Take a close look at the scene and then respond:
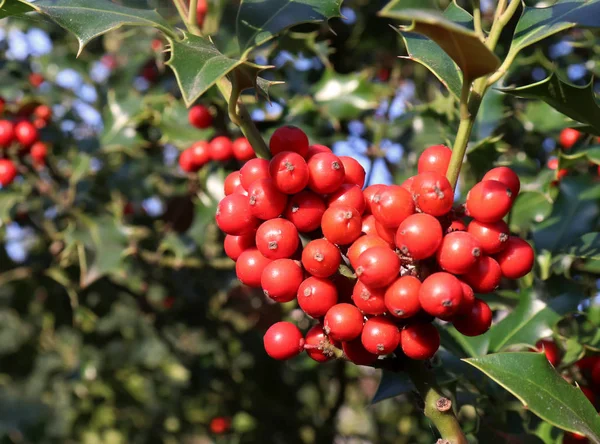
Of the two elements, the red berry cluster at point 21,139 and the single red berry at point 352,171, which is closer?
the single red berry at point 352,171

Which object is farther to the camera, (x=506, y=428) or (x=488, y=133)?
(x=488, y=133)

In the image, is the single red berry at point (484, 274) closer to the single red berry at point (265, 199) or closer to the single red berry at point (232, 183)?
the single red berry at point (265, 199)

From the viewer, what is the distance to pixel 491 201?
92 centimetres

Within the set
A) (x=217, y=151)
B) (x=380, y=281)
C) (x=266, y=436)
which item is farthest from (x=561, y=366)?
(x=266, y=436)

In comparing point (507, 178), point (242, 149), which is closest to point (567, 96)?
point (507, 178)

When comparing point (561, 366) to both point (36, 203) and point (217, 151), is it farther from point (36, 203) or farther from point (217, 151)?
point (36, 203)

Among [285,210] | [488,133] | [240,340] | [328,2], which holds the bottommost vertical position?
[240,340]

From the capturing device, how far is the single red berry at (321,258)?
3.09 feet

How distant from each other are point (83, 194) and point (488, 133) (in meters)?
1.62

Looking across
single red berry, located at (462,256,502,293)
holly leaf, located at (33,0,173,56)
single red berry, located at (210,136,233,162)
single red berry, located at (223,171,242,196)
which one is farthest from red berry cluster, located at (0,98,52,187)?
single red berry, located at (462,256,502,293)

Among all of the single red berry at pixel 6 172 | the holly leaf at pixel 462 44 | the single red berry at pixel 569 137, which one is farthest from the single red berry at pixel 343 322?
the single red berry at pixel 6 172

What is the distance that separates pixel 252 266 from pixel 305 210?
0.45 feet

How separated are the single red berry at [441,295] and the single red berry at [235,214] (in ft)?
1.02

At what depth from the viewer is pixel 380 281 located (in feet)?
2.90
